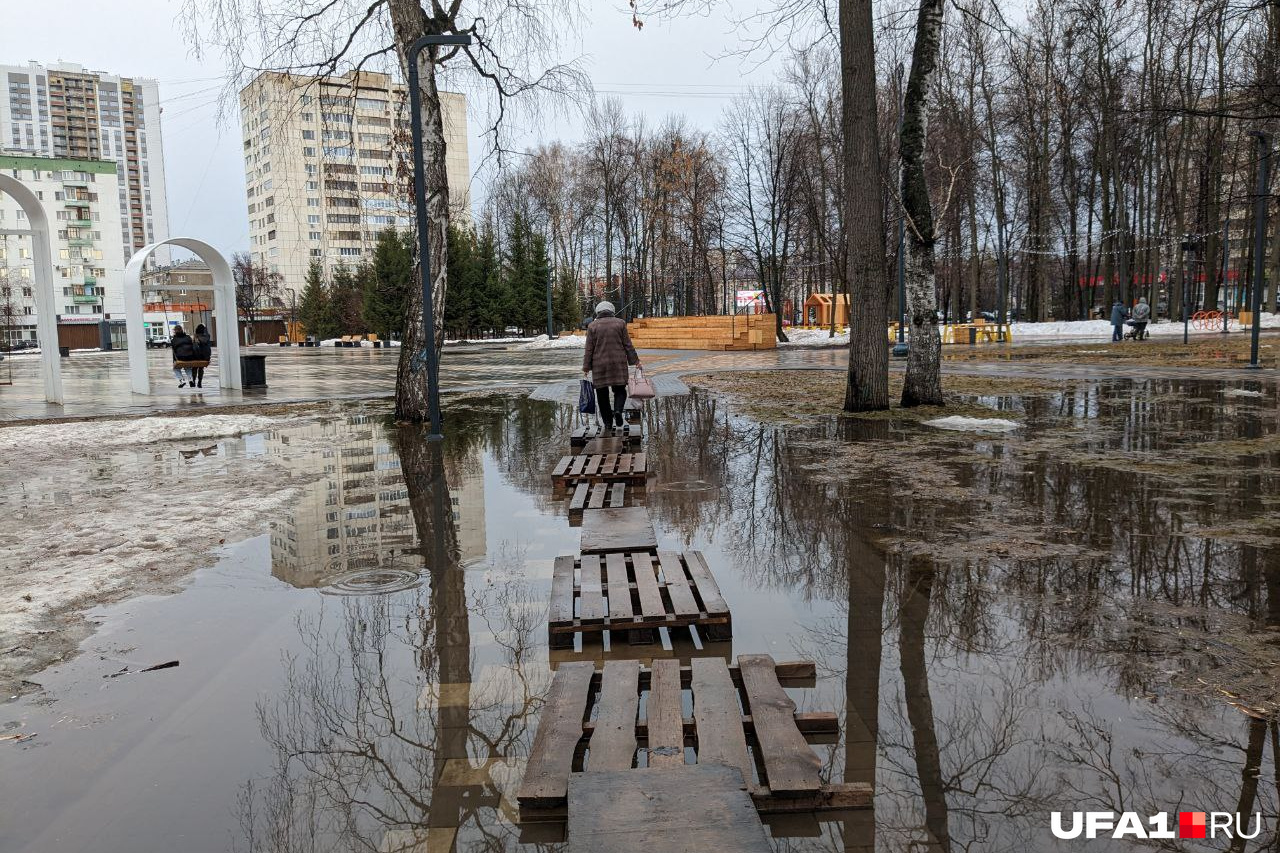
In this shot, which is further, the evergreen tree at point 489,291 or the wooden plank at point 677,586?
the evergreen tree at point 489,291

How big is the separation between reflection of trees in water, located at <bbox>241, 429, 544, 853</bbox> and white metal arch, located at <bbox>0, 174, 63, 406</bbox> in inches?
652

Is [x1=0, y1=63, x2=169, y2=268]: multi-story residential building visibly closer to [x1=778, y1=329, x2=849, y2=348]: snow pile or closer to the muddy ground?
[x1=778, y1=329, x2=849, y2=348]: snow pile

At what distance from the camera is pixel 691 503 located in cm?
819

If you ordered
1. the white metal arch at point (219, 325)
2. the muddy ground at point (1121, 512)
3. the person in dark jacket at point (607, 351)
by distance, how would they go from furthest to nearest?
the white metal arch at point (219, 325), the person in dark jacket at point (607, 351), the muddy ground at point (1121, 512)

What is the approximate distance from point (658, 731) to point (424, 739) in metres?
0.93

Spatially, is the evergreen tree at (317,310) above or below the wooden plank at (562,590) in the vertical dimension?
above

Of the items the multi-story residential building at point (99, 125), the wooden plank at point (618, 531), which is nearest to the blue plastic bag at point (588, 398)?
the wooden plank at point (618, 531)

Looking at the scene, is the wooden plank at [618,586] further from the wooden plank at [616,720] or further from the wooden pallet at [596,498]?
the wooden pallet at [596,498]

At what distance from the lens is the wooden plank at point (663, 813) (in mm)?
2576

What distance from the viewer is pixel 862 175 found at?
13102 millimetres

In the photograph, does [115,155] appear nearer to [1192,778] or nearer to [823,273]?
[823,273]

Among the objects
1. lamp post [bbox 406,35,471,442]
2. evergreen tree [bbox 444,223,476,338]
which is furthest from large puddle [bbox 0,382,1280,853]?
evergreen tree [bbox 444,223,476,338]

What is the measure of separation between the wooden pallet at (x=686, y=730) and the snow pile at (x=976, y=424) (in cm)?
878

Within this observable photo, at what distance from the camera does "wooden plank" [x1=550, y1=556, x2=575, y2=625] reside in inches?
187
